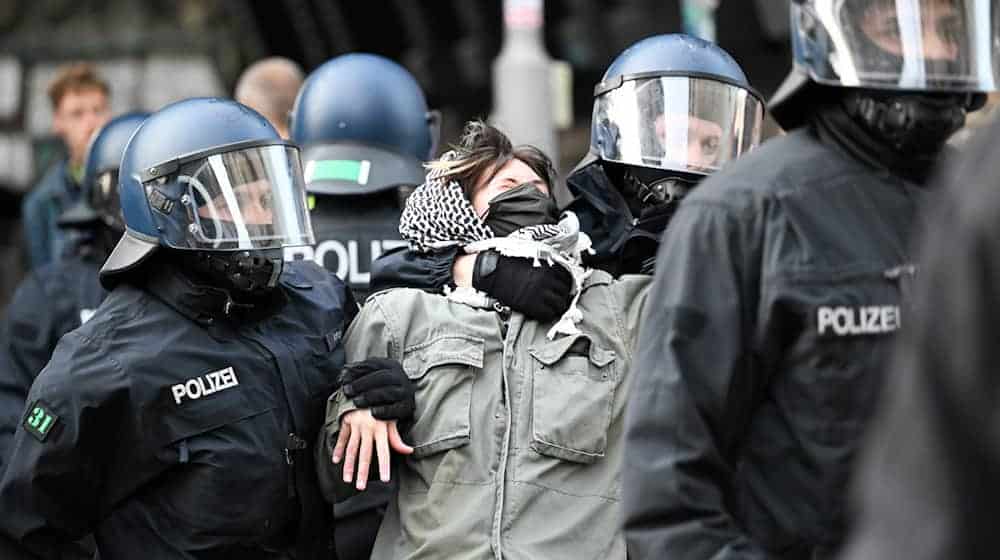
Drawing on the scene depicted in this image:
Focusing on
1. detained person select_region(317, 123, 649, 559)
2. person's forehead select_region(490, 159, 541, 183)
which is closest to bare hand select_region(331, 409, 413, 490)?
detained person select_region(317, 123, 649, 559)

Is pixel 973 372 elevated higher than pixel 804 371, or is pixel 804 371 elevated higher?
pixel 973 372

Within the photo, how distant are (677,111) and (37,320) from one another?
2.51 m

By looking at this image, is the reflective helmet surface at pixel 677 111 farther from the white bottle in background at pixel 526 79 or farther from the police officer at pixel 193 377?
the white bottle in background at pixel 526 79

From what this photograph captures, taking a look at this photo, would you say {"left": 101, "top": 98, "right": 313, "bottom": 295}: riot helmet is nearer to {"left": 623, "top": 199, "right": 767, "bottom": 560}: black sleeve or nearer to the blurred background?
{"left": 623, "top": 199, "right": 767, "bottom": 560}: black sleeve

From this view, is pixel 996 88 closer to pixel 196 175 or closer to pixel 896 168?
pixel 896 168

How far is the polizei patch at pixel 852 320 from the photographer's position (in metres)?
2.50

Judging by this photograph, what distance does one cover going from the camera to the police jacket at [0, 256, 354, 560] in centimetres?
359

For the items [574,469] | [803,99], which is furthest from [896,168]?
[574,469]

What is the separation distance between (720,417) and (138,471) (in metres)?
1.54

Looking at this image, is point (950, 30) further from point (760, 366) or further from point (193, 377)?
point (193, 377)

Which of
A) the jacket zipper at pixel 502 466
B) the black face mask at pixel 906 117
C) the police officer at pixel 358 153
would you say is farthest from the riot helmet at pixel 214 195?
the black face mask at pixel 906 117

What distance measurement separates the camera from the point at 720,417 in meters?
2.53

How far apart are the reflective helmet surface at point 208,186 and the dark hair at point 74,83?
4.17 m

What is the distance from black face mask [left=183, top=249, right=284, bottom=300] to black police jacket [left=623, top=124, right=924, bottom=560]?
1397mm
